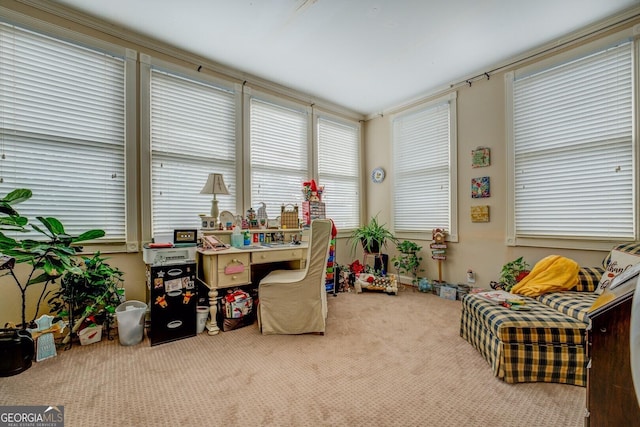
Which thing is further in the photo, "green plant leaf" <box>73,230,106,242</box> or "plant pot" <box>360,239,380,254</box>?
"plant pot" <box>360,239,380,254</box>

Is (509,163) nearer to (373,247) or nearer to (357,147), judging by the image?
(373,247)

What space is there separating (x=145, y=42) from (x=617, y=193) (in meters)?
4.79

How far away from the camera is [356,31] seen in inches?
105

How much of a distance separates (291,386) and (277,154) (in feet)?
9.33

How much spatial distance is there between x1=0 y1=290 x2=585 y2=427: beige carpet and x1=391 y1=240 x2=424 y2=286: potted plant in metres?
1.62

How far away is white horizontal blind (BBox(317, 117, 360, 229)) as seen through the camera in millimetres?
4359

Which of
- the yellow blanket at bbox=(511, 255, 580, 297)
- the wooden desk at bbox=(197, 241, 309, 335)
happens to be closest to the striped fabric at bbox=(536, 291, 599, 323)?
the yellow blanket at bbox=(511, 255, 580, 297)

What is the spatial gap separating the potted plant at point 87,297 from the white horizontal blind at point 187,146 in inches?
25.1

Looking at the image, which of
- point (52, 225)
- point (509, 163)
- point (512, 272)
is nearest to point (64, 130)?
point (52, 225)

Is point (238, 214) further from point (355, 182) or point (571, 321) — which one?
Answer: point (571, 321)

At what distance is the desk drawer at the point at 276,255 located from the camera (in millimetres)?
2715

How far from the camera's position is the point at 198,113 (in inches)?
124

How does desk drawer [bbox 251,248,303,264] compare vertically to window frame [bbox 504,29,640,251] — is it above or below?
below

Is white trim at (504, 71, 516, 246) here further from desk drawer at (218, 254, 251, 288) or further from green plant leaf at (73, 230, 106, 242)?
green plant leaf at (73, 230, 106, 242)
